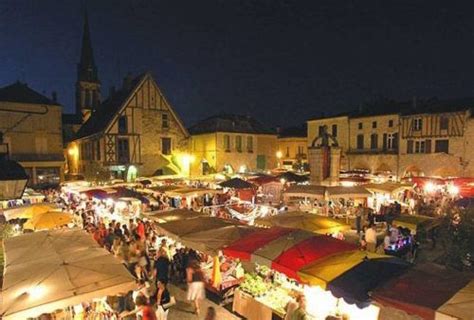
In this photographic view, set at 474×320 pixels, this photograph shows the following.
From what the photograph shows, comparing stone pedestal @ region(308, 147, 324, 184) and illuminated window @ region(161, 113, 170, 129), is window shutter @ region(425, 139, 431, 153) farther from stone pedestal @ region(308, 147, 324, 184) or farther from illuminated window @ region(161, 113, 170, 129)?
illuminated window @ region(161, 113, 170, 129)

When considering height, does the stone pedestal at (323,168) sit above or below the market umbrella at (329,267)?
above

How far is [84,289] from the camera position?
5.77 m

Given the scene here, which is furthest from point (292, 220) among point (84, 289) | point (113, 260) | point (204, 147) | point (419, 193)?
point (204, 147)

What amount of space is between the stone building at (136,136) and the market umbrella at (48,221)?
1330cm

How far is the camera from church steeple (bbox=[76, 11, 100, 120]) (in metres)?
48.2

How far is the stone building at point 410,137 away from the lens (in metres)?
30.1

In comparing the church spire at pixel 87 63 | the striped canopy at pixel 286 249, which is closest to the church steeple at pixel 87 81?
the church spire at pixel 87 63

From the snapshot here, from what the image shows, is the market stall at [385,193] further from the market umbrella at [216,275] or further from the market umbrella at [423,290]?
the market umbrella at [423,290]

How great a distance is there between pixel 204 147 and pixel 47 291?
29.7 m

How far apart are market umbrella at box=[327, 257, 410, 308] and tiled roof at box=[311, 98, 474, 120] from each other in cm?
2968

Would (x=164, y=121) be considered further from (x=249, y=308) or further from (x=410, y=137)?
(x=410, y=137)

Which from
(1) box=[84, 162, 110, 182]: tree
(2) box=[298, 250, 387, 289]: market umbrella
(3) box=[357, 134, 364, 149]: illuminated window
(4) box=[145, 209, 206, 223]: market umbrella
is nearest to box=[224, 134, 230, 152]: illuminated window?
(1) box=[84, 162, 110, 182]: tree

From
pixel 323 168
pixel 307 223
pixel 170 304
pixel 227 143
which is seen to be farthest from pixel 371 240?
pixel 227 143

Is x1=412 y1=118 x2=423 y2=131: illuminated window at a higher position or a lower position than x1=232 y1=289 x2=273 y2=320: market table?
higher
